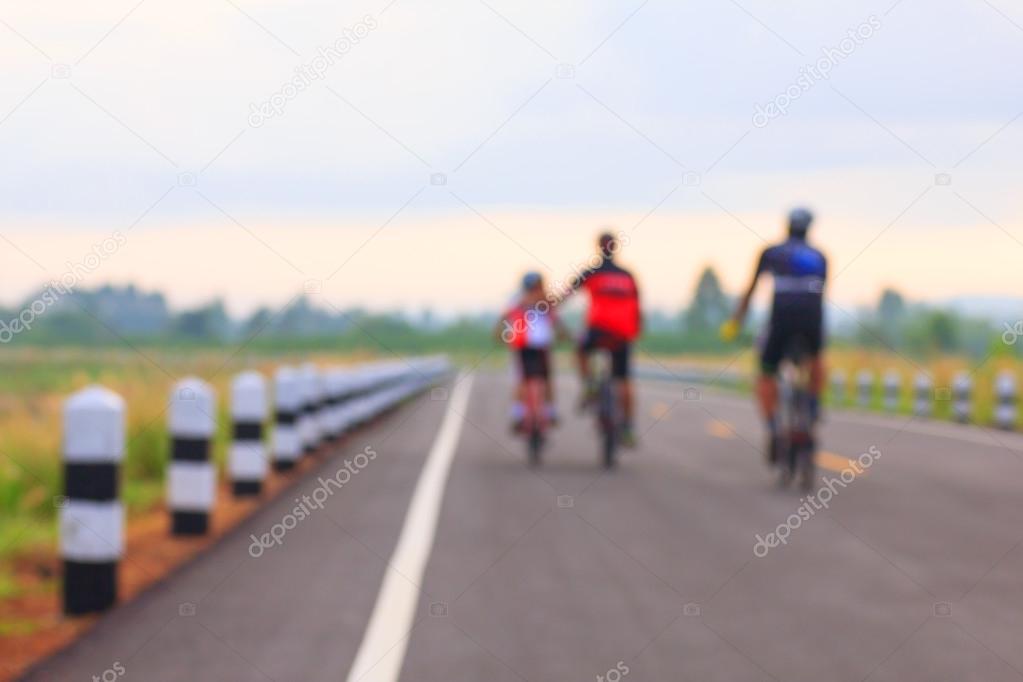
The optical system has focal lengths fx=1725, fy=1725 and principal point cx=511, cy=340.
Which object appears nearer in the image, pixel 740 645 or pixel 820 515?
pixel 740 645

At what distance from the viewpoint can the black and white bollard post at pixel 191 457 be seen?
10.9m

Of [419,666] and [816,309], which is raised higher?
[816,309]

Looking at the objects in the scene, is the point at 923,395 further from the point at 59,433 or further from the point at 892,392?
the point at 59,433

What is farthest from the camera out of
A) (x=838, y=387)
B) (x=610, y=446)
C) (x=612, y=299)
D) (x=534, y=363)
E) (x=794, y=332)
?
(x=838, y=387)

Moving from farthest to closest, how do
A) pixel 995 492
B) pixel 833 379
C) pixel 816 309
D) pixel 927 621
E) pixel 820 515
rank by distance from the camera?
1. pixel 833 379
2. pixel 995 492
3. pixel 816 309
4. pixel 820 515
5. pixel 927 621

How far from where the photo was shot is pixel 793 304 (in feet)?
45.8

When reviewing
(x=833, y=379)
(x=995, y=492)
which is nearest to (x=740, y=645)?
(x=995, y=492)

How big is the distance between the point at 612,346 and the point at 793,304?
3.36 meters

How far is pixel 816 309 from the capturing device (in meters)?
14.0

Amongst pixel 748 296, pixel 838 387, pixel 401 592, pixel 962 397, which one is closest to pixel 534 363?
pixel 748 296

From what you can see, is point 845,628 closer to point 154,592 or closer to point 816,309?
point 154,592

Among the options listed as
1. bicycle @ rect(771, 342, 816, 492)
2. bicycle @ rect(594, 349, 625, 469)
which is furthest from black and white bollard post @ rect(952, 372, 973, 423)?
bicycle @ rect(771, 342, 816, 492)

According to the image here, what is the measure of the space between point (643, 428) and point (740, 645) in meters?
19.1

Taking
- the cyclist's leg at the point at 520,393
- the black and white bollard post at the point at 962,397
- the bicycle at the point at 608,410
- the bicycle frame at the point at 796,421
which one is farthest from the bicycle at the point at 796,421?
the black and white bollard post at the point at 962,397
